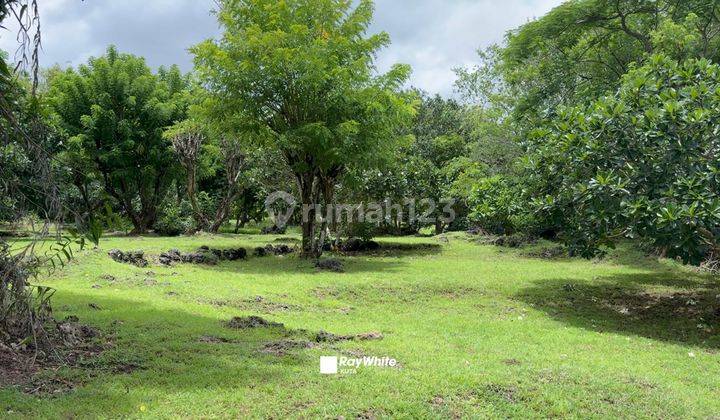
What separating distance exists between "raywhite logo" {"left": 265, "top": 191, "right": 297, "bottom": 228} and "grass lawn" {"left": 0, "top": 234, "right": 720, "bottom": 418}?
12.4 meters

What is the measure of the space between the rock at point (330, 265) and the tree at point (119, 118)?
42.6ft

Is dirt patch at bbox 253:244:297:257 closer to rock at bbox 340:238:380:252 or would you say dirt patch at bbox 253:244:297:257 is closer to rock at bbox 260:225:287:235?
rock at bbox 340:238:380:252

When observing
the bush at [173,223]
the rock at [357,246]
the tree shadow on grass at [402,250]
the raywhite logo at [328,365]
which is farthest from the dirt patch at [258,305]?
the bush at [173,223]

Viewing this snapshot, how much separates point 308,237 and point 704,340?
1112cm

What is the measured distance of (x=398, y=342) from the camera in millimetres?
7383

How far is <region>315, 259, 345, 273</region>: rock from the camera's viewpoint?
14.6 meters

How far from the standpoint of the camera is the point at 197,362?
5855 mm

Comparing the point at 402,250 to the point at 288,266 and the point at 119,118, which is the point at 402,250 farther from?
the point at 119,118

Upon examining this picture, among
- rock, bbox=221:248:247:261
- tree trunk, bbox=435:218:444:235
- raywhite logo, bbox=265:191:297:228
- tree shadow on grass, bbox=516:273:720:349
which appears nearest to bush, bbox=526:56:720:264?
tree shadow on grass, bbox=516:273:720:349

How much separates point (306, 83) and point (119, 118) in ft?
44.1

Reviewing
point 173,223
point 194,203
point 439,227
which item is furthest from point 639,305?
point 173,223

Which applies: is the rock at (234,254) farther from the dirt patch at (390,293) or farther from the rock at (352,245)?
the dirt patch at (390,293)

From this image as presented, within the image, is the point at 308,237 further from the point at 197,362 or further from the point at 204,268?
the point at 197,362

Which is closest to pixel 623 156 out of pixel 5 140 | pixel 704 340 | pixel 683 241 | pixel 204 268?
pixel 683 241
